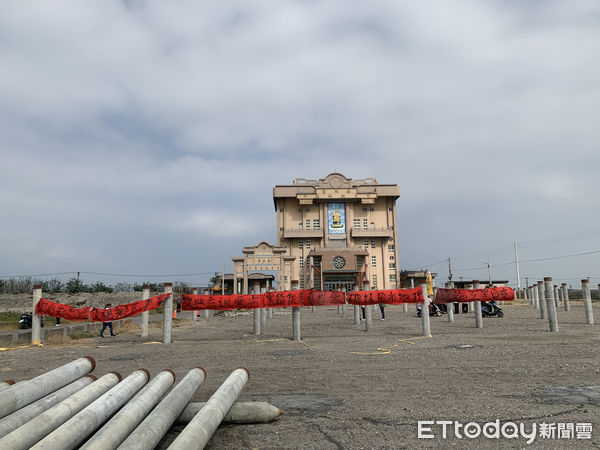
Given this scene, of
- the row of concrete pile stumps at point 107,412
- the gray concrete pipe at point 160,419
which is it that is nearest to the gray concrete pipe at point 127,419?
the row of concrete pile stumps at point 107,412

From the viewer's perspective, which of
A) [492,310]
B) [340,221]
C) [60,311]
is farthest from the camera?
[340,221]

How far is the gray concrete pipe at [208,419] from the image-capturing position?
144 inches

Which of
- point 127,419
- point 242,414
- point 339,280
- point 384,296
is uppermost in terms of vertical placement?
point 339,280

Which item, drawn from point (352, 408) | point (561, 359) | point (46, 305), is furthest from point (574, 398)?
point (46, 305)

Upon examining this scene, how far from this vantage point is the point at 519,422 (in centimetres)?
491

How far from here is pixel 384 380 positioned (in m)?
7.39

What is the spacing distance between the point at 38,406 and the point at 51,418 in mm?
594

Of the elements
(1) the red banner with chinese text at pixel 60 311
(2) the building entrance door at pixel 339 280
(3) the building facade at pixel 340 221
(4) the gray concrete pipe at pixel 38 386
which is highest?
(3) the building facade at pixel 340 221

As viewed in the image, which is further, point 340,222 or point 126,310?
point 340,222

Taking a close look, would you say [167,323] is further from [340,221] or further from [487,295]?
[340,221]

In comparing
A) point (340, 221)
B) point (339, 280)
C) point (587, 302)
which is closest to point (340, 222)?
point (340, 221)

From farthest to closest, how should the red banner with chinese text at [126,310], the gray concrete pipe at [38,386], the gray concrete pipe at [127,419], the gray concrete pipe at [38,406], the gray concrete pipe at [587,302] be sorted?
the gray concrete pipe at [587,302] < the red banner with chinese text at [126,310] < the gray concrete pipe at [38,386] < the gray concrete pipe at [38,406] < the gray concrete pipe at [127,419]

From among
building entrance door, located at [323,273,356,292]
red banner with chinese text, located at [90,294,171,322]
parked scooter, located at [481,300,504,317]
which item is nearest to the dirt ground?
red banner with chinese text, located at [90,294,171,322]

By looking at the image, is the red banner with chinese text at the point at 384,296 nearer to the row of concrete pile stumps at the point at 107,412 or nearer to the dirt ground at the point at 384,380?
the dirt ground at the point at 384,380
